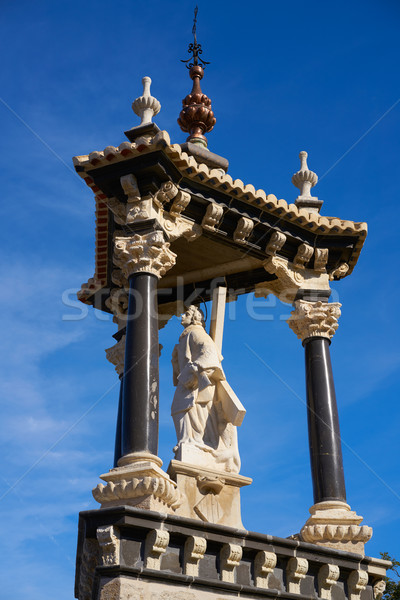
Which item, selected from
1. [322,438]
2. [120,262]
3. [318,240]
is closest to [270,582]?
[322,438]

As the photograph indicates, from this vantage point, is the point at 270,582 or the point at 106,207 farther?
the point at 106,207

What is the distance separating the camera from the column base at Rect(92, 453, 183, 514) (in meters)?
10.6

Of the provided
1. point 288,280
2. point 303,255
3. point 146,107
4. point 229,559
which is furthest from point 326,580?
point 146,107

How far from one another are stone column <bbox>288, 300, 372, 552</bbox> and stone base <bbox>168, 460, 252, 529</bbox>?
1.14 metres

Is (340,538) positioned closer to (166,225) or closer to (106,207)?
(166,225)

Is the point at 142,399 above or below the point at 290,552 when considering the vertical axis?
above

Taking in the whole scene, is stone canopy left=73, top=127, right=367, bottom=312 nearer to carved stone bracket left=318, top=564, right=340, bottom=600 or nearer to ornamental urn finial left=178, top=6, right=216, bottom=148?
ornamental urn finial left=178, top=6, right=216, bottom=148

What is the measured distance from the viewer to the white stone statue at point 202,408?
12523mm

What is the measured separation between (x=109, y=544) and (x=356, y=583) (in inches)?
143

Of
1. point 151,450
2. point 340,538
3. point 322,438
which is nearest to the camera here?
point 151,450

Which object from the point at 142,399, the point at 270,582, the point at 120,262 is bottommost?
the point at 270,582

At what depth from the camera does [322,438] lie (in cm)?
1338

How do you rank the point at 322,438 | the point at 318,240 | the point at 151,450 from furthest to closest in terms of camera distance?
1. the point at 318,240
2. the point at 322,438
3. the point at 151,450

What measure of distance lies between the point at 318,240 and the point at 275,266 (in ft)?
3.05
